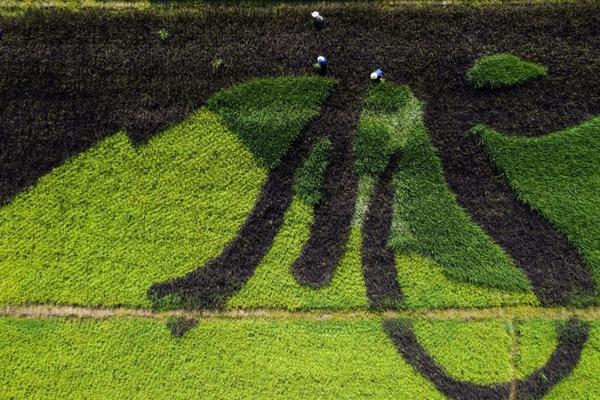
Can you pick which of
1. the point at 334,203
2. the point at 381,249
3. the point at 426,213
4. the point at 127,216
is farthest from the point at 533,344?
the point at 127,216

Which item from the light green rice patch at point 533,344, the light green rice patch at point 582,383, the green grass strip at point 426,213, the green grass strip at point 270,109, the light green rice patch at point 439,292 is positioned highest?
the green grass strip at point 270,109

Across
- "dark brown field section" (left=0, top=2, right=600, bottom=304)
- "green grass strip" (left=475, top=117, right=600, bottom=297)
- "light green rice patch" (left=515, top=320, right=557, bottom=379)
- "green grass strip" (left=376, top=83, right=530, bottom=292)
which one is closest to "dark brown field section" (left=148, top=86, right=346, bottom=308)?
"green grass strip" (left=376, top=83, right=530, bottom=292)

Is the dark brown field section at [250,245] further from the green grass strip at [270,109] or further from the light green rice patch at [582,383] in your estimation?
the light green rice patch at [582,383]

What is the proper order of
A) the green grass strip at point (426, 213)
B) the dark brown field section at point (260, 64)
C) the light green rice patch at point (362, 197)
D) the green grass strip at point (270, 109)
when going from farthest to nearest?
the dark brown field section at point (260, 64) → the green grass strip at point (270, 109) → the light green rice patch at point (362, 197) → the green grass strip at point (426, 213)

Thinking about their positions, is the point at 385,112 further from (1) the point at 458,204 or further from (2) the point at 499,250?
(2) the point at 499,250

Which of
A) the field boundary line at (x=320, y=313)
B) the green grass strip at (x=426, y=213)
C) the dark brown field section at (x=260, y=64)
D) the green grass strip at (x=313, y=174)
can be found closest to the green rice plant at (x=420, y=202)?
the green grass strip at (x=426, y=213)

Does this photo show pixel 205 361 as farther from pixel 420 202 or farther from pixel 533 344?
pixel 533 344

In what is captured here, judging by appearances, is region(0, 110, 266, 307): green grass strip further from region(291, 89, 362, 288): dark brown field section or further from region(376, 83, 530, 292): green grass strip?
region(376, 83, 530, 292): green grass strip
